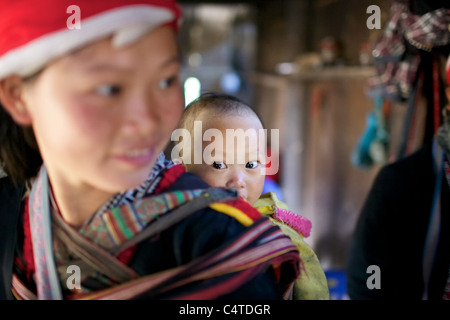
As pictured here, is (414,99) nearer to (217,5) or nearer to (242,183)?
A: (242,183)

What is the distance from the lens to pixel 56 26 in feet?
1.87

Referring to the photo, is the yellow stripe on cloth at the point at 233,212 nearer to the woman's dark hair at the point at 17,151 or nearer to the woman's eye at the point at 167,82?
the woman's eye at the point at 167,82

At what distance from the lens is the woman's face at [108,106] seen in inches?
23.1

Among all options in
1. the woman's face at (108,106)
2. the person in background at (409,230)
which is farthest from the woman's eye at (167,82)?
the person in background at (409,230)

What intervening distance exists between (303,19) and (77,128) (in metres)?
3.42

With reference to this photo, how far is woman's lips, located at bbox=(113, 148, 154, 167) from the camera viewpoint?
617 mm

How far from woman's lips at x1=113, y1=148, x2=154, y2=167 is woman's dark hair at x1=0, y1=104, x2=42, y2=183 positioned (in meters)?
0.16

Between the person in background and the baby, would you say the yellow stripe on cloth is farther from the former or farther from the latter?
the person in background

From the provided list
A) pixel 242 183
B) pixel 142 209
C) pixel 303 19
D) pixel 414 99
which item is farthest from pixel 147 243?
pixel 303 19

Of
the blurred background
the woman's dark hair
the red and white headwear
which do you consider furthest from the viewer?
the blurred background

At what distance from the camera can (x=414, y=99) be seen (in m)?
1.72

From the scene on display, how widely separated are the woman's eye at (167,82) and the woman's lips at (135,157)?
82 mm

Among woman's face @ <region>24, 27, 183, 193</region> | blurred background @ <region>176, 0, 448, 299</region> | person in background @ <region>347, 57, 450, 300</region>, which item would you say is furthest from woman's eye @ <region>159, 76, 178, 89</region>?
blurred background @ <region>176, 0, 448, 299</region>

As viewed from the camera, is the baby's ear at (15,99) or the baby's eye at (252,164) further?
the baby's eye at (252,164)
